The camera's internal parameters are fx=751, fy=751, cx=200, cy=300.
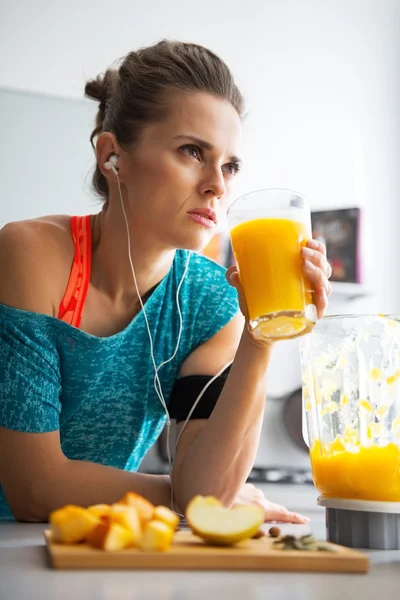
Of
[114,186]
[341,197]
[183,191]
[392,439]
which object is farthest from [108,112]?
[341,197]

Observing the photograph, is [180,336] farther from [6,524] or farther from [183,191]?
[6,524]

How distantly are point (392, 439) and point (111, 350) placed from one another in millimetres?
671

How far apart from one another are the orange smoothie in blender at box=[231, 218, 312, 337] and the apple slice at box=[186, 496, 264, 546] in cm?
31

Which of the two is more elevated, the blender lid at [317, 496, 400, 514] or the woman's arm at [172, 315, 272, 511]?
the woman's arm at [172, 315, 272, 511]

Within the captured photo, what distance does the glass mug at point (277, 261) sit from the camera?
37.4 inches

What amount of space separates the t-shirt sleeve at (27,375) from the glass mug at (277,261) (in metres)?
0.45

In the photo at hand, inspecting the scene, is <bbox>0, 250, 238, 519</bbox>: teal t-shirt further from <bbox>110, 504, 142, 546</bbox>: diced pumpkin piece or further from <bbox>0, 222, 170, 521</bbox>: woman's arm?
<bbox>110, 504, 142, 546</bbox>: diced pumpkin piece

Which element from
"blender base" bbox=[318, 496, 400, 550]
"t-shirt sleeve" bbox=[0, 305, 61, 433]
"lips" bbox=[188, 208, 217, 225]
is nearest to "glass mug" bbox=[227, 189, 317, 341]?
"blender base" bbox=[318, 496, 400, 550]

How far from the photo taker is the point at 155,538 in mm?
633

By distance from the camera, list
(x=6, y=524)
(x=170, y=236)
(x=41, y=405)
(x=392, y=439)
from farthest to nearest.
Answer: (x=170, y=236) < (x=41, y=405) < (x=6, y=524) < (x=392, y=439)

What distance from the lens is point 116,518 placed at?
0.66 meters

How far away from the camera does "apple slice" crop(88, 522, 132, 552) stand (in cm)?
63

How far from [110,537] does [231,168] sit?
89 centimetres

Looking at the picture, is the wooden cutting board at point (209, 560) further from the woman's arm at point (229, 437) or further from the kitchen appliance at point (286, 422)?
the kitchen appliance at point (286, 422)
